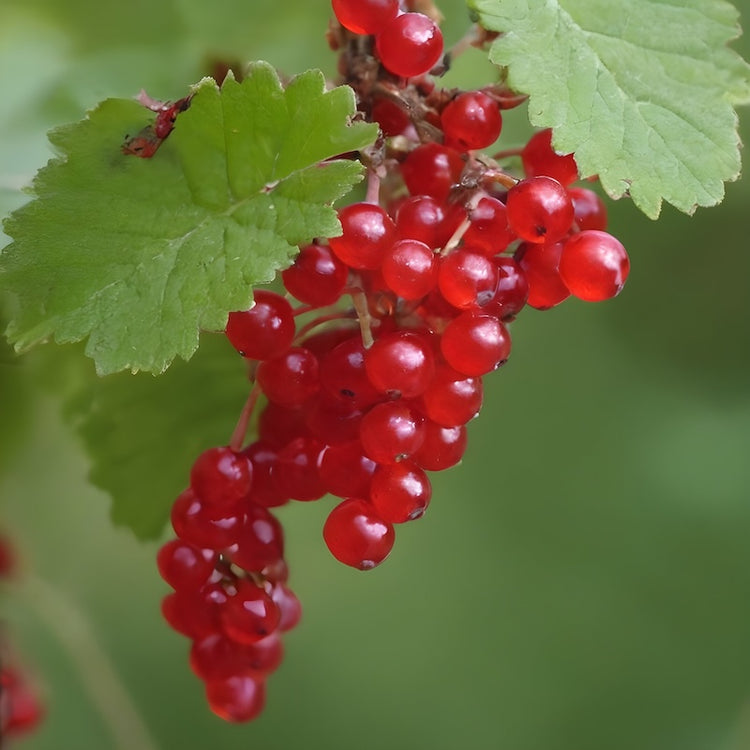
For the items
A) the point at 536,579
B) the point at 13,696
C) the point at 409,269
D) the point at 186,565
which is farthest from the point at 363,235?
the point at 536,579

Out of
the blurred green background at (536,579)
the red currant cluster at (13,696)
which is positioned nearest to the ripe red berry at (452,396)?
the red currant cluster at (13,696)

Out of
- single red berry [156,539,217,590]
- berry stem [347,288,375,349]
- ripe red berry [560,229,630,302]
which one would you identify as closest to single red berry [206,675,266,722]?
single red berry [156,539,217,590]

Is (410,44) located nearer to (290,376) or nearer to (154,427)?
(290,376)

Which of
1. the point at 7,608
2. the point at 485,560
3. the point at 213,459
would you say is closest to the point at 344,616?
the point at 485,560

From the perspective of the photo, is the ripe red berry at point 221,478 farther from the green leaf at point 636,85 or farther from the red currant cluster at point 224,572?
the green leaf at point 636,85

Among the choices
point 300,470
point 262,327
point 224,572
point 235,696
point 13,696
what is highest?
point 262,327
